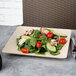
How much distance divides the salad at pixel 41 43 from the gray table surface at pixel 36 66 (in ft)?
0.18

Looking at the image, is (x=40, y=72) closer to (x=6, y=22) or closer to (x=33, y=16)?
(x=33, y=16)

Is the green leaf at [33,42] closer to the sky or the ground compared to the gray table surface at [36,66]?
closer to the sky

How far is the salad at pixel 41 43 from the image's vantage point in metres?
1.36

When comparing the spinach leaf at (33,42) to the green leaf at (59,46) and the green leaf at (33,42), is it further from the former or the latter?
the green leaf at (59,46)

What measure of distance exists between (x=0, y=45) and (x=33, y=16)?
0.63 m

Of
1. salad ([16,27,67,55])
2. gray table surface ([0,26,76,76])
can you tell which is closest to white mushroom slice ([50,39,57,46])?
salad ([16,27,67,55])

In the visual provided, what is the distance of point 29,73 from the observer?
1.23 meters

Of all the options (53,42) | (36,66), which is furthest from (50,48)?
(36,66)

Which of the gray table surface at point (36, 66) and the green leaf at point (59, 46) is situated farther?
the green leaf at point (59, 46)

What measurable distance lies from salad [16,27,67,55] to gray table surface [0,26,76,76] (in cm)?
6

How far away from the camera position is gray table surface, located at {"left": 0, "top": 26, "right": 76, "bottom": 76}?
48.5 inches

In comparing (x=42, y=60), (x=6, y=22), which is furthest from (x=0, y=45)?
(x=6, y=22)

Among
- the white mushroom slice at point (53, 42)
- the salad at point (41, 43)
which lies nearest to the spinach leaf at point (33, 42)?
the salad at point (41, 43)

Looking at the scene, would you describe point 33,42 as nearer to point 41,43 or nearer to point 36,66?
point 41,43
